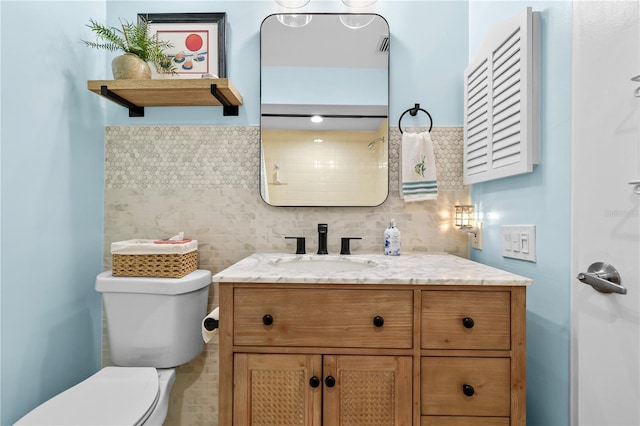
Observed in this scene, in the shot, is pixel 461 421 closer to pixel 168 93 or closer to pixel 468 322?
pixel 468 322

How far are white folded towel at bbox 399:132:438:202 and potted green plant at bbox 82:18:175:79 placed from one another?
47.8 inches

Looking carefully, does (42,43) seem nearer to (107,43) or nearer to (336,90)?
(107,43)

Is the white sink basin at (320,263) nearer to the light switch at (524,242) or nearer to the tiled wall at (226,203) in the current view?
the tiled wall at (226,203)

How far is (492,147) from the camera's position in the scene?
1419 millimetres

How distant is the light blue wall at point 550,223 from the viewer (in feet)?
3.57

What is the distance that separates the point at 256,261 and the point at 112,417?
2.28 feet

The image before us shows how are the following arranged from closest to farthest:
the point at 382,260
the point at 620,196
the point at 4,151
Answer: the point at 620,196
the point at 4,151
the point at 382,260

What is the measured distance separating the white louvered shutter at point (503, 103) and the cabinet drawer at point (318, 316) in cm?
67

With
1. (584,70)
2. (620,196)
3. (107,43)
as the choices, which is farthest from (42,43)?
(620,196)

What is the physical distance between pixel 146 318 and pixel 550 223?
1598 millimetres

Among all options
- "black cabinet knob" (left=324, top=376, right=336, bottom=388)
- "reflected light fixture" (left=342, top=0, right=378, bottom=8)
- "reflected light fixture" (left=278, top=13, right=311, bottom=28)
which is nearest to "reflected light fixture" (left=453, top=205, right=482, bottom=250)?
"black cabinet knob" (left=324, top=376, right=336, bottom=388)

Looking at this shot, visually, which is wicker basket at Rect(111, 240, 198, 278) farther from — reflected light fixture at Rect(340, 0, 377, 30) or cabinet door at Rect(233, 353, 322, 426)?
reflected light fixture at Rect(340, 0, 377, 30)

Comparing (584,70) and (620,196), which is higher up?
(584,70)

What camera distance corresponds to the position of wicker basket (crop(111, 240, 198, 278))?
1489 millimetres
